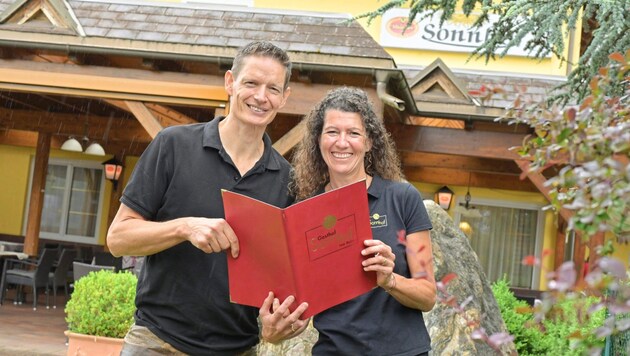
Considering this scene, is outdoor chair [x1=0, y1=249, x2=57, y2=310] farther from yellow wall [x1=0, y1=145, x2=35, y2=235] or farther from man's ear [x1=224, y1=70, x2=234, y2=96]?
man's ear [x1=224, y1=70, x2=234, y2=96]

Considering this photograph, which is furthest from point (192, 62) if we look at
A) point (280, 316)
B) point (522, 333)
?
point (280, 316)

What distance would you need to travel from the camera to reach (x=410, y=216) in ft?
9.25

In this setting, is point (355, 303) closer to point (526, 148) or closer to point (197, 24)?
point (526, 148)

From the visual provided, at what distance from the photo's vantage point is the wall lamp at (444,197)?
46.3 ft

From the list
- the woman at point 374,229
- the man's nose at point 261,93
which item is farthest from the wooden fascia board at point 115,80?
the man's nose at point 261,93

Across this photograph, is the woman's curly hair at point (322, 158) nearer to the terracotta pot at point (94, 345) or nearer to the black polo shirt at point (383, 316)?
the black polo shirt at point (383, 316)

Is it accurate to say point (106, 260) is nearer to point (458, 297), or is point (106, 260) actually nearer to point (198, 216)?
point (458, 297)

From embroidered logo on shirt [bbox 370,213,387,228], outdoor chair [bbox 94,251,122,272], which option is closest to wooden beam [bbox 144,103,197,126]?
outdoor chair [bbox 94,251,122,272]

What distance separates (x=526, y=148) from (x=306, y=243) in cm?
70

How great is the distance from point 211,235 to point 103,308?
4.86 metres

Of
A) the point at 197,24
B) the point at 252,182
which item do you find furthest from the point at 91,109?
the point at 252,182

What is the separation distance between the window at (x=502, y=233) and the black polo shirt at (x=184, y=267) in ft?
41.0

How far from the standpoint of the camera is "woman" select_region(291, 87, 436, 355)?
2707mm

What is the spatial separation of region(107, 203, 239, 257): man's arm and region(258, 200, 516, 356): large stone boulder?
2.44m
